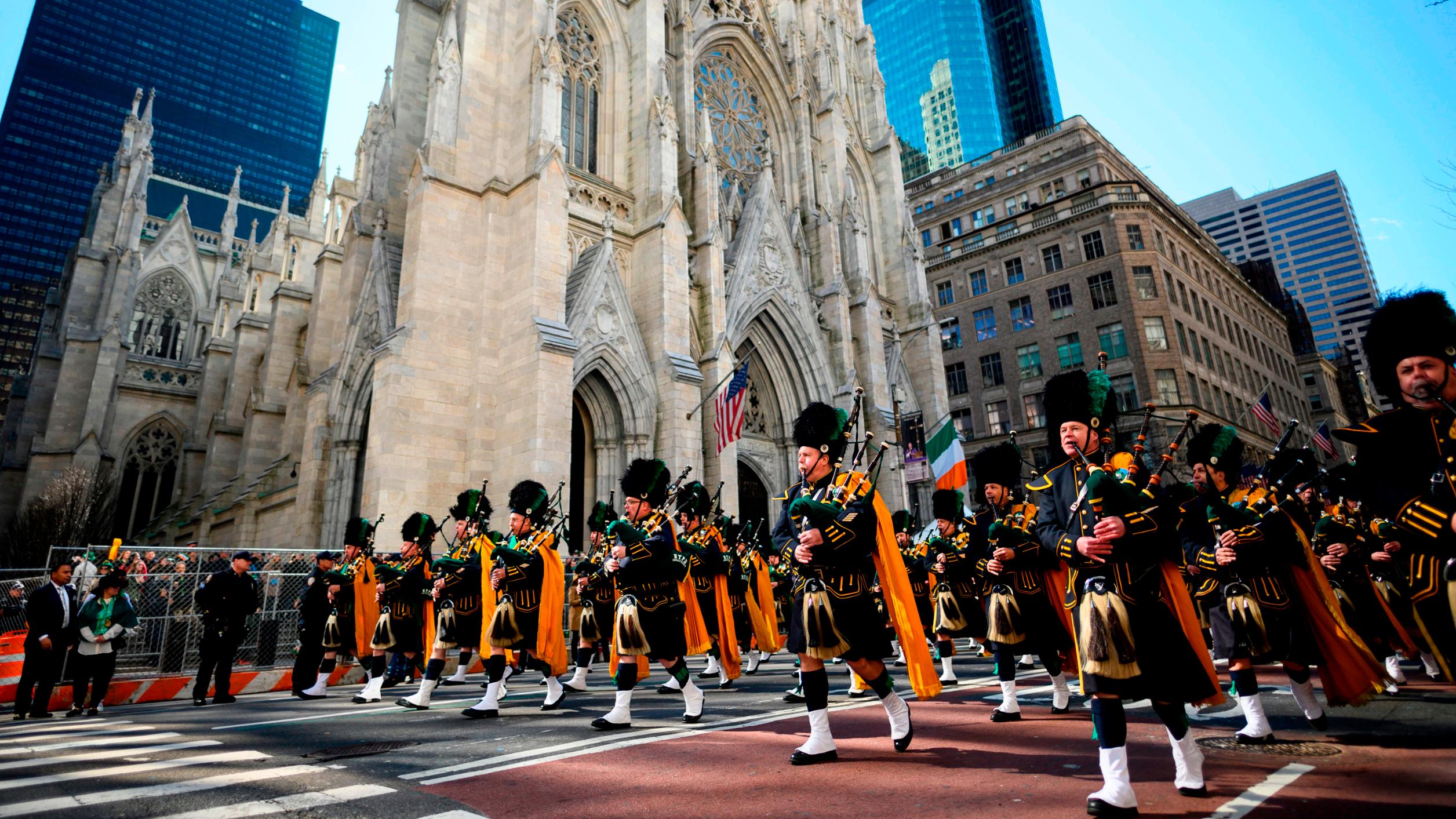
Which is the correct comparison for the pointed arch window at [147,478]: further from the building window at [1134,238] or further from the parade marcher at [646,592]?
the building window at [1134,238]

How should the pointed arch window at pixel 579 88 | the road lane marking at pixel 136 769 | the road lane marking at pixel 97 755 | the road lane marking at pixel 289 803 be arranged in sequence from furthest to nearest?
the pointed arch window at pixel 579 88 < the road lane marking at pixel 97 755 < the road lane marking at pixel 136 769 < the road lane marking at pixel 289 803

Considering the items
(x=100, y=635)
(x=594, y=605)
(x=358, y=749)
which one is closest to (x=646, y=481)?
(x=594, y=605)

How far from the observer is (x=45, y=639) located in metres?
9.53

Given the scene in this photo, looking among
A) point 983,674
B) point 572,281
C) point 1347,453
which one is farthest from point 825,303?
point 1347,453

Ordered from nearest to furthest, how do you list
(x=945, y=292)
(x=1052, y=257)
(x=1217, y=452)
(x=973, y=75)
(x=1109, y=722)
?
(x=1109, y=722) → (x=1217, y=452) → (x=1052, y=257) → (x=945, y=292) → (x=973, y=75)

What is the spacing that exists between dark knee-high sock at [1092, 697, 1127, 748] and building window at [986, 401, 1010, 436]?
44609 millimetres

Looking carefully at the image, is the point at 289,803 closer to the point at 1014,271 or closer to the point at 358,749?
the point at 358,749

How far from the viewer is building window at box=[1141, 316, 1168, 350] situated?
41.9 metres

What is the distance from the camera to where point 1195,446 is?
670cm

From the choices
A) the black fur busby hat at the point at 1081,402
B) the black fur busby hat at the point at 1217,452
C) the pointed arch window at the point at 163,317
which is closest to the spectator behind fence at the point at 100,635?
the black fur busby hat at the point at 1081,402

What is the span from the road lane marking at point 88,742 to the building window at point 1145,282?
156ft

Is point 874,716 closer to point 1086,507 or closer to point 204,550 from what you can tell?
point 1086,507

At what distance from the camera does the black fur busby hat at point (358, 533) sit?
11.5 metres

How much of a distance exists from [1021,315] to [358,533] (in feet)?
147
